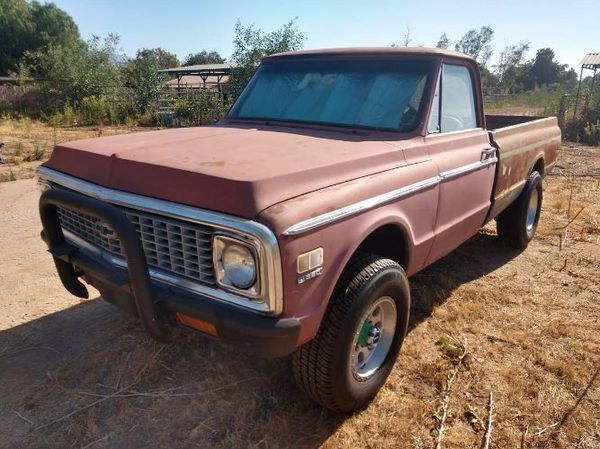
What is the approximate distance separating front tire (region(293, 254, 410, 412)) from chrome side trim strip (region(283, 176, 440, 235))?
0.29 m

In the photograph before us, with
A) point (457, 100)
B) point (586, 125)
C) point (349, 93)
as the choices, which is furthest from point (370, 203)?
point (586, 125)

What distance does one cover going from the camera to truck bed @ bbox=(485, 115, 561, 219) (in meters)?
4.02

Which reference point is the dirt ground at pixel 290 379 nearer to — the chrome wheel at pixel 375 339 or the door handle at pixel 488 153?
the chrome wheel at pixel 375 339

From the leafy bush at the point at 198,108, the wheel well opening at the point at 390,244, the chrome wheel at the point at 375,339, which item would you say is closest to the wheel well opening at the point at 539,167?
the wheel well opening at the point at 390,244

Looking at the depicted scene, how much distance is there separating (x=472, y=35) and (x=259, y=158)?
44.4 m

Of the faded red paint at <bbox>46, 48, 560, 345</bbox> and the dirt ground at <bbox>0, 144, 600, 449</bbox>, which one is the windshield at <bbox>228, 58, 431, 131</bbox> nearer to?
the faded red paint at <bbox>46, 48, 560, 345</bbox>

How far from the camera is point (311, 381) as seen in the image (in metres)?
2.36

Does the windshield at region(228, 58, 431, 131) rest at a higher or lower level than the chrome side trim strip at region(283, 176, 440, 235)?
higher

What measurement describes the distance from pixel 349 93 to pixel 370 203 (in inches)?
45.7

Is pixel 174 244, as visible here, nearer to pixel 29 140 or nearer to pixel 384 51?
pixel 384 51

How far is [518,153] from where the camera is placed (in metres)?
4.37

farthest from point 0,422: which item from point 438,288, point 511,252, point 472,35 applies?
point 472,35

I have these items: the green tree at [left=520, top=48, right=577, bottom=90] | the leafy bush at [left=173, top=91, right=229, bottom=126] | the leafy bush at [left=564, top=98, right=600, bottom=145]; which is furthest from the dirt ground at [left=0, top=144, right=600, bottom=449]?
the green tree at [left=520, top=48, right=577, bottom=90]

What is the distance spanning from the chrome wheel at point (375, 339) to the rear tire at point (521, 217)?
2.74m
